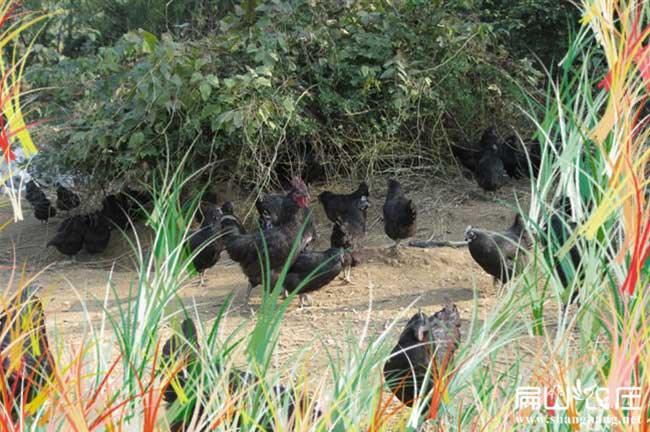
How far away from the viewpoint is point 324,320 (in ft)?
16.1

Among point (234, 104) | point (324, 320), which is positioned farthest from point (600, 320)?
point (234, 104)

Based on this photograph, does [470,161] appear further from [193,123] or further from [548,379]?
[548,379]

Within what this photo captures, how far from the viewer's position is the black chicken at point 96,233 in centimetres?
707

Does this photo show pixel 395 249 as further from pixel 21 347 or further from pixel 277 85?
pixel 21 347

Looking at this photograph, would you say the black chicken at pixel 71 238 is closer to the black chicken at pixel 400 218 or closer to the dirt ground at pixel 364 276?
the dirt ground at pixel 364 276

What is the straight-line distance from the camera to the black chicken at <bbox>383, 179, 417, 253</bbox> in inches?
226

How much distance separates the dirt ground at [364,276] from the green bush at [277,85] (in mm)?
660

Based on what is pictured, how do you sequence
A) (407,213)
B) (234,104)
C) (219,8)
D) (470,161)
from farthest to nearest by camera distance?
(219,8) → (470,161) → (234,104) → (407,213)

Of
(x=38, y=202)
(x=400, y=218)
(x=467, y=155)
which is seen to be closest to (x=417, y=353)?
(x=400, y=218)

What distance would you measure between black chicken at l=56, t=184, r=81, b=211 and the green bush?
40 centimetres

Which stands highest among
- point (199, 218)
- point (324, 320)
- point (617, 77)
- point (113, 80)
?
point (113, 80)

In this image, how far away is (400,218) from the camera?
578 centimetres

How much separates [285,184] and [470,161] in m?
1.78

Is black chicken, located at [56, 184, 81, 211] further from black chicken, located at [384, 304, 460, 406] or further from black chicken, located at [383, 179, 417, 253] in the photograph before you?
black chicken, located at [384, 304, 460, 406]
